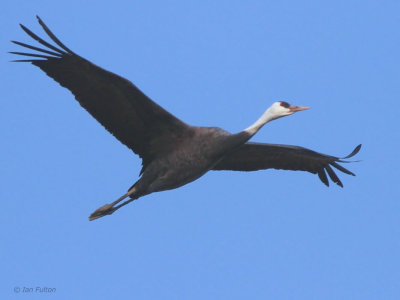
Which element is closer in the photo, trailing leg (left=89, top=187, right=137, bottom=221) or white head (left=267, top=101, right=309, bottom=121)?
white head (left=267, top=101, right=309, bottom=121)

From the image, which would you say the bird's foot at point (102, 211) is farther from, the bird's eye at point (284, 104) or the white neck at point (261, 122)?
the bird's eye at point (284, 104)

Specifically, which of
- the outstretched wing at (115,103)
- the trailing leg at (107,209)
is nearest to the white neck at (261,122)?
the outstretched wing at (115,103)

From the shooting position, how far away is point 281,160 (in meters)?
14.6

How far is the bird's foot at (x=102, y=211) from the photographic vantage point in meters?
13.6

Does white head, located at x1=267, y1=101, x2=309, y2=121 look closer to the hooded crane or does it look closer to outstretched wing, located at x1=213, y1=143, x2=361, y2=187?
the hooded crane

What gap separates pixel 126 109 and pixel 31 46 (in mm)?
1669

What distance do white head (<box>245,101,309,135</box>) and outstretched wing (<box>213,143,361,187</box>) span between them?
1201mm

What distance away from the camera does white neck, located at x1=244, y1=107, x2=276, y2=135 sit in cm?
1260

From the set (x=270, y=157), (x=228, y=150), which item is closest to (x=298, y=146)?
(x=270, y=157)

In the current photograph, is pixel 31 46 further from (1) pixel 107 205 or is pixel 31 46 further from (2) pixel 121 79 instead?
(1) pixel 107 205

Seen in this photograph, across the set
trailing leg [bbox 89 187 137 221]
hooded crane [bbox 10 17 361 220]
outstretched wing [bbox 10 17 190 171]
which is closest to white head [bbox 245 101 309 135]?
hooded crane [bbox 10 17 361 220]

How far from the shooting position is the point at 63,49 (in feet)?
39.6

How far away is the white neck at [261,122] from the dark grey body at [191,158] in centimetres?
11

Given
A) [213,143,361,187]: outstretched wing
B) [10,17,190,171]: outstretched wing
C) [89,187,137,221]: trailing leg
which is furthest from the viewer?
[213,143,361,187]: outstretched wing
